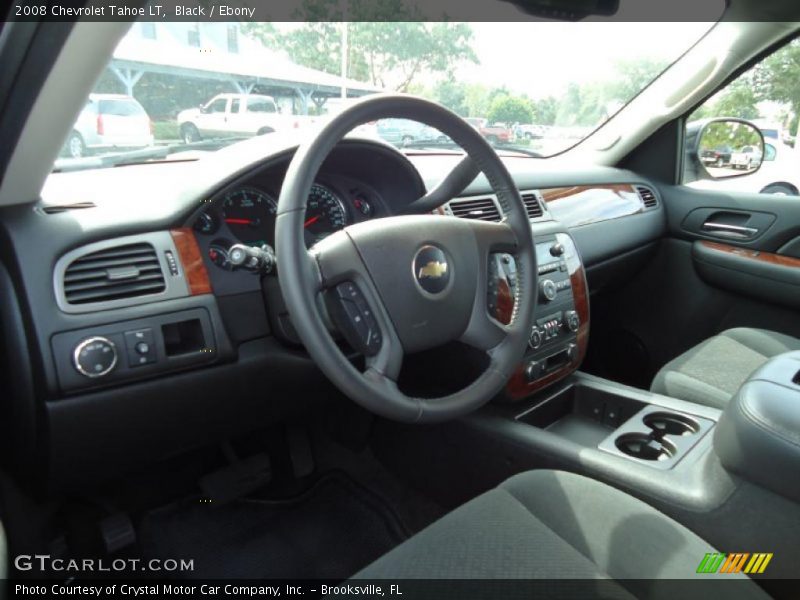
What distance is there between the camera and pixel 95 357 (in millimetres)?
1338

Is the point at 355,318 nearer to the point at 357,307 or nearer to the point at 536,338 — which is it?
the point at 357,307

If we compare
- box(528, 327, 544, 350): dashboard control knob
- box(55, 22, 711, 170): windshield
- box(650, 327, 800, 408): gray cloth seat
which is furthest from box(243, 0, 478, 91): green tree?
box(650, 327, 800, 408): gray cloth seat

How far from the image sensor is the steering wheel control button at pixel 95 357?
4.35ft

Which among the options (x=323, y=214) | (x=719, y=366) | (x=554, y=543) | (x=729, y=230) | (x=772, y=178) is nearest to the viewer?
(x=554, y=543)

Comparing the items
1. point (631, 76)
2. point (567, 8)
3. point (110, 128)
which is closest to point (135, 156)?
point (110, 128)

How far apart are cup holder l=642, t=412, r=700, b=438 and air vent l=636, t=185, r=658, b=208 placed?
5.24ft

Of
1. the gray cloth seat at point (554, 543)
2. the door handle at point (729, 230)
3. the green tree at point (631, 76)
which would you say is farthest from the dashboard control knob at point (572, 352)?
the green tree at point (631, 76)

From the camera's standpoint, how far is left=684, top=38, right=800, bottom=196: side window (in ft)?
9.04

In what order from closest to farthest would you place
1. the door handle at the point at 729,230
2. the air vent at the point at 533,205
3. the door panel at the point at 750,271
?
the air vent at the point at 533,205, the door panel at the point at 750,271, the door handle at the point at 729,230

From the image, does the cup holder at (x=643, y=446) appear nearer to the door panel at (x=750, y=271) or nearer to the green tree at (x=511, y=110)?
the green tree at (x=511, y=110)

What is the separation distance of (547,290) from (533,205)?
0.50 meters

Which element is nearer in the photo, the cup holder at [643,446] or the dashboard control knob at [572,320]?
the cup holder at [643,446]

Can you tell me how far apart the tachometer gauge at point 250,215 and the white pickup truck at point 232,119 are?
18 cm

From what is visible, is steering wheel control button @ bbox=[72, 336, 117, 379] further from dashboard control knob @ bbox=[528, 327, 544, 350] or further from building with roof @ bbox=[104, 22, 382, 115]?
dashboard control knob @ bbox=[528, 327, 544, 350]
